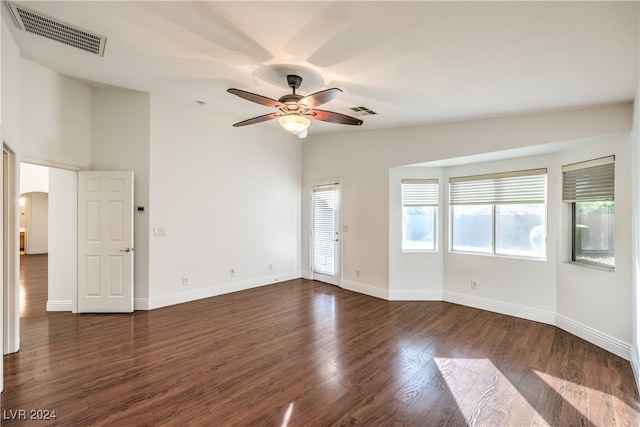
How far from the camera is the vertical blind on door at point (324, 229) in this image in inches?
232

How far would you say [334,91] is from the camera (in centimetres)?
245

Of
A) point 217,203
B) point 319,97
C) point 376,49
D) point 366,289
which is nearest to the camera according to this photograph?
point 376,49

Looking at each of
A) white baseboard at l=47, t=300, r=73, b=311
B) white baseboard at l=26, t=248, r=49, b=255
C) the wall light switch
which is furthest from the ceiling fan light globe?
white baseboard at l=26, t=248, r=49, b=255

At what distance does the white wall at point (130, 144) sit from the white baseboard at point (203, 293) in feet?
0.38

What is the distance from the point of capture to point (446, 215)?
4.84 m

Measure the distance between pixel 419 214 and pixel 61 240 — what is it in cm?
554

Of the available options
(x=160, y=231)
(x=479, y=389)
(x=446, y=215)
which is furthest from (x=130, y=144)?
(x=479, y=389)

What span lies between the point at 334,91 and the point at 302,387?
2498mm

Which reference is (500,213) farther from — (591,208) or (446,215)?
(591,208)

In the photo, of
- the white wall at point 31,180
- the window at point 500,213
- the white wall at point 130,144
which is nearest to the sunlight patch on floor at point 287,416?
the white wall at point 130,144

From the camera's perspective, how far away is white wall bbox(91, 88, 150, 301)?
4215mm

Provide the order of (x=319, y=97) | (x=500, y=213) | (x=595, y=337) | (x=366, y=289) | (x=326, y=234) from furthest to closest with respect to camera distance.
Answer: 1. (x=326, y=234)
2. (x=366, y=289)
3. (x=500, y=213)
4. (x=595, y=337)
5. (x=319, y=97)

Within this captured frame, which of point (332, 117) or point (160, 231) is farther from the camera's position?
point (160, 231)

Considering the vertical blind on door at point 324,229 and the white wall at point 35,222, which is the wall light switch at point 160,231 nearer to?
the vertical blind on door at point 324,229
